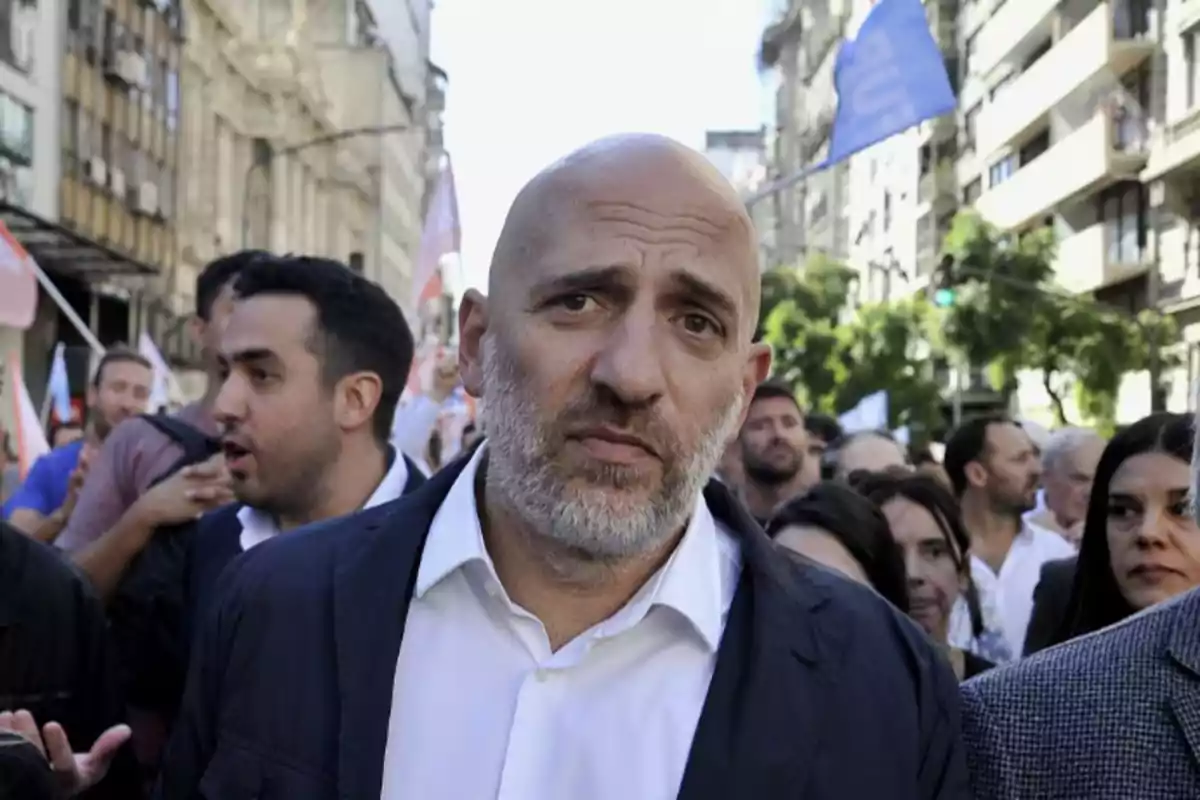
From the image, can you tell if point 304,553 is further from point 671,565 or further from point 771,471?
point 771,471

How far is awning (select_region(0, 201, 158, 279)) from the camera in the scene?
26.5m

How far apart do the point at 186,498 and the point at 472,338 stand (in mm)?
1825

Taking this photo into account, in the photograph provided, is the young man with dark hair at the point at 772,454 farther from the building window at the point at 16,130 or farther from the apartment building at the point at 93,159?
the building window at the point at 16,130

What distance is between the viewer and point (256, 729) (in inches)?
83.9

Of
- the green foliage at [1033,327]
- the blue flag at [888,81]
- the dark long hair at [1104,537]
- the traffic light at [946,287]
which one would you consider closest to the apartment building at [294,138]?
the traffic light at [946,287]

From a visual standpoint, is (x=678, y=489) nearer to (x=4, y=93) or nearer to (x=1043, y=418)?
(x=4, y=93)

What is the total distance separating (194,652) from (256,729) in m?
0.26

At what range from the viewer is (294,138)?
55.6 m

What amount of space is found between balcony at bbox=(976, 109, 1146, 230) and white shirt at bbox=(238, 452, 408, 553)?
3553 cm

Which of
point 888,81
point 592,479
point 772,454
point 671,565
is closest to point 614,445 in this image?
point 592,479

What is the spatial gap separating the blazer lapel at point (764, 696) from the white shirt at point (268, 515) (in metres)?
1.61

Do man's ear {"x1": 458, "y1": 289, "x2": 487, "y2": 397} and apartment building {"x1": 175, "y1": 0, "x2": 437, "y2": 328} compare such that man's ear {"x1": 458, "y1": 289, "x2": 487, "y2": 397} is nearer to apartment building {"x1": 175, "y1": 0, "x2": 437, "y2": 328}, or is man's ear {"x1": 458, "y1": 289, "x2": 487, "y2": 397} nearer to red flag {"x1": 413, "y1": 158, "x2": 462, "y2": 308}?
red flag {"x1": 413, "y1": 158, "x2": 462, "y2": 308}

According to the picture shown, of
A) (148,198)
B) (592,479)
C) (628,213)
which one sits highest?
(148,198)

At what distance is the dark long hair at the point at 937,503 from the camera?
502 cm
